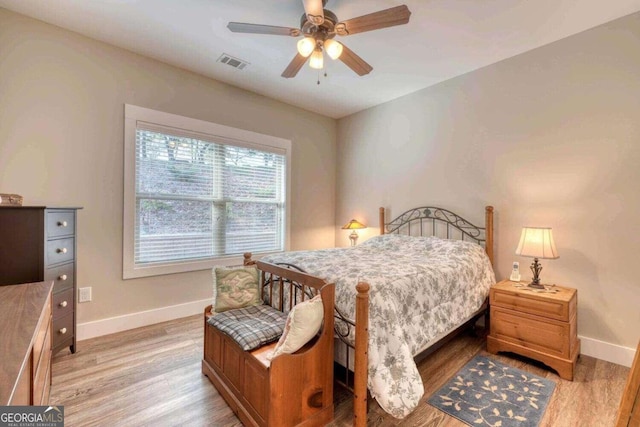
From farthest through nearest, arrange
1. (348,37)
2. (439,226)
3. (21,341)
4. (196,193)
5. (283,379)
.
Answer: (439,226) → (196,193) → (348,37) → (283,379) → (21,341)

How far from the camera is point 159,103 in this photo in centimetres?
309

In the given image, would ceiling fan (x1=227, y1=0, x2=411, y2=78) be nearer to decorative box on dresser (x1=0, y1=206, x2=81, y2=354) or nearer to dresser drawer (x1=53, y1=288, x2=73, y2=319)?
decorative box on dresser (x1=0, y1=206, x2=81, y2=354)

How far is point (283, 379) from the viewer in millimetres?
1446

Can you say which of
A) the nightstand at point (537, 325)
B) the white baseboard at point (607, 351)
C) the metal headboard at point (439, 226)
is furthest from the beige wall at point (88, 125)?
the white baseboard at point (607, 351)

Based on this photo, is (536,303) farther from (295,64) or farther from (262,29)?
(262,29)

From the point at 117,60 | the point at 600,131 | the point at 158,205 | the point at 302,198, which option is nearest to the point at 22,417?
the point at 158,205

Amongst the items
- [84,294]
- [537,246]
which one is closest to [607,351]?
[537,246]

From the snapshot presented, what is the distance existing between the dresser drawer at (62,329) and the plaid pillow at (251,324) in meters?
1.26

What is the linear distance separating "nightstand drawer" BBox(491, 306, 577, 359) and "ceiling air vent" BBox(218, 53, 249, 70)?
11.5 ft

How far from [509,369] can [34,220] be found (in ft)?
12.2

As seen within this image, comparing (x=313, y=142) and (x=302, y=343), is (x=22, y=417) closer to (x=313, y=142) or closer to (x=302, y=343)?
(x=302, y=343)

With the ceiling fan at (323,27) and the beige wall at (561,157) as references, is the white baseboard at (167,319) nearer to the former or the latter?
the beige wall at (561,157)

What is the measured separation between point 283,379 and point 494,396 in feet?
4.93

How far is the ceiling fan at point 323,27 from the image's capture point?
1786 millimetres
